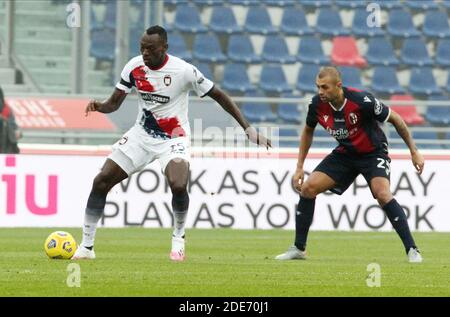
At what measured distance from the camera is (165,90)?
1187 centimetres

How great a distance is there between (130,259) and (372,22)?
1477 centimetres

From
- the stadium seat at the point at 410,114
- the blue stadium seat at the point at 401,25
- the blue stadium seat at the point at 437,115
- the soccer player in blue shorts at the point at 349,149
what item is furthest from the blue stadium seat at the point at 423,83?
the soccer player in blue shorts at the point at 349,149

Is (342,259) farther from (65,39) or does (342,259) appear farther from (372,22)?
(372,22)

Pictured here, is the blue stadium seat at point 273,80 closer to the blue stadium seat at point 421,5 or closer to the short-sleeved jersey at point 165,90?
the blue stadium seat at point 421,5

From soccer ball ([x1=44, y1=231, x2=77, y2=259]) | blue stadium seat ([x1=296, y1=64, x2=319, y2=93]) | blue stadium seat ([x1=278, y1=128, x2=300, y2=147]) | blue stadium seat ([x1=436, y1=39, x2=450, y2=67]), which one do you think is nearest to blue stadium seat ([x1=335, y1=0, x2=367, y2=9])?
blue stadium seat ([x1=296, y1=64, x2=319, y2=93])

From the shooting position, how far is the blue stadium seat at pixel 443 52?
1075 inches

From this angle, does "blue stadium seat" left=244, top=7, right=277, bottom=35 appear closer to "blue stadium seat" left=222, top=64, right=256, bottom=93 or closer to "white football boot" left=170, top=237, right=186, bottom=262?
"blue stadium seat" left=222, top=64, right=256, bottom=93

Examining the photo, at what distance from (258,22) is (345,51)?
1939 mm

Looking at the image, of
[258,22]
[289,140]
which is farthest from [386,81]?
[289,140]

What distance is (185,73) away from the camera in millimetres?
11875

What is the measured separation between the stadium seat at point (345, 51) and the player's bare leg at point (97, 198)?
50.7 ft

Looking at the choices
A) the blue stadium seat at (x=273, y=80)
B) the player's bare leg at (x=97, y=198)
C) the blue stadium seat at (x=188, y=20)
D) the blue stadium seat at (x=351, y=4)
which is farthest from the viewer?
the blue stadium seat at (x=351, y=4)
